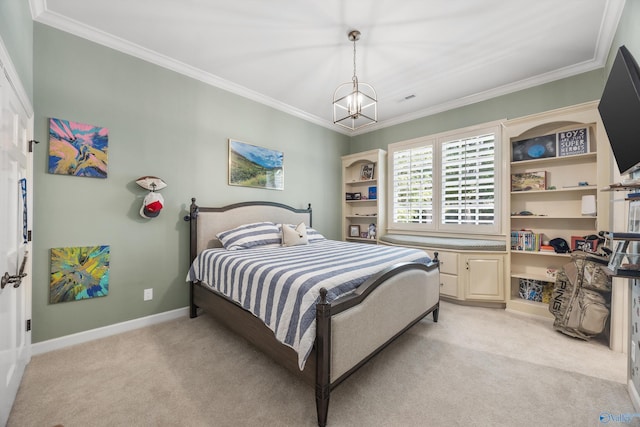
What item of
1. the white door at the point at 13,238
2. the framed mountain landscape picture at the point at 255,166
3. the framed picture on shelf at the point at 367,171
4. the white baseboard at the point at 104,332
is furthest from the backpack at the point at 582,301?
the white door at the point at 13,238

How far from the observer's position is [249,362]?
2.02 m

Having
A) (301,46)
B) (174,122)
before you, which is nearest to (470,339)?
(301,46)

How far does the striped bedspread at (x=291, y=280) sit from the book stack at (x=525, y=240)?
133 centimetres

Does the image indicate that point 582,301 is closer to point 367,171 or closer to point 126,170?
point 367,171

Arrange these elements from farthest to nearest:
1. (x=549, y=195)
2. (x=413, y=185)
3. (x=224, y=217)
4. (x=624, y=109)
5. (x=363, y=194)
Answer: (x=363, y=194)
(x=413, y=185)
(x=224, y=217)
(x=549, y=195)
(x=624, y=109)

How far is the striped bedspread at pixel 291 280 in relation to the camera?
1493mm

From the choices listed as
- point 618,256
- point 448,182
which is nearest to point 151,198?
point 618,256

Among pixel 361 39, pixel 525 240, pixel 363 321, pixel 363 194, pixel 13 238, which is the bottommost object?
pixel 363 321

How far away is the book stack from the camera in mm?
2988

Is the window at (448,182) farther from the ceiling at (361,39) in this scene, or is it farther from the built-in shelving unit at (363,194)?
the ceiling at (361,39)

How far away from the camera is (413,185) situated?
417 centimetres

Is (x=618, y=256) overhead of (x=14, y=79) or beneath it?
beneath

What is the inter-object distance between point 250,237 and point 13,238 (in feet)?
5.81

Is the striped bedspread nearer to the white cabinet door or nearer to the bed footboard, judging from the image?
the bed footboard
